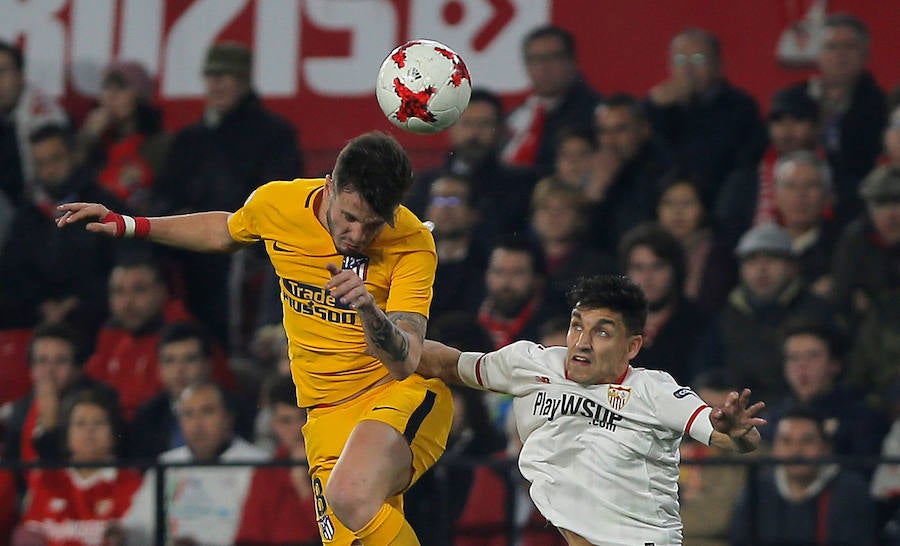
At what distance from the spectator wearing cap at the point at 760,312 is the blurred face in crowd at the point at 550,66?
5.93 feet

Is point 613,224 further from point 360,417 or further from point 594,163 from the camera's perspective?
point 360,417

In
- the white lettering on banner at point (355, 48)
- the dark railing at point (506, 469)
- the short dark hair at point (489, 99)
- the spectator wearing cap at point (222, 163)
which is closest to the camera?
the dark railing at point (506, 469)

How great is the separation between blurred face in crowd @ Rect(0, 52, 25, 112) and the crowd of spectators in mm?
20

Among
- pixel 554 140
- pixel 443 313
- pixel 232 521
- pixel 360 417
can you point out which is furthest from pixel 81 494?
pixel 554 140

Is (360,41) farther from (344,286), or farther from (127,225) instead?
(344,286)

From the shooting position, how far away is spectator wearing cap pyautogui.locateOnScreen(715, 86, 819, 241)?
938cm

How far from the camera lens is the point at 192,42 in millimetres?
11523

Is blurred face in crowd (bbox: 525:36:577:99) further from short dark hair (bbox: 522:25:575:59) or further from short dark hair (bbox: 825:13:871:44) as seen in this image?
short dark hair (bbox: 825:13:871:44)

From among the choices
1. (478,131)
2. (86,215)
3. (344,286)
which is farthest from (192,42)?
(344,286)

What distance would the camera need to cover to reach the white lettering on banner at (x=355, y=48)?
11.3 metres

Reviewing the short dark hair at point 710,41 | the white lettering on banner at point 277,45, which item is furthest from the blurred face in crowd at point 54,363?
the short dark hair at point 710,41

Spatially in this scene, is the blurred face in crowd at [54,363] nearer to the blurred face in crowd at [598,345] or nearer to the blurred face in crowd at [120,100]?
the blurred face in crowd at [120,100]

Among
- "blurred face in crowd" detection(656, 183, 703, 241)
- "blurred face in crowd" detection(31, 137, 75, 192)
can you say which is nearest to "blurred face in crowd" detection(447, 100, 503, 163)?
"blurred face in crowd" detection(656, 183, 703, 241)

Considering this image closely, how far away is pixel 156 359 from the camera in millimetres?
9633
